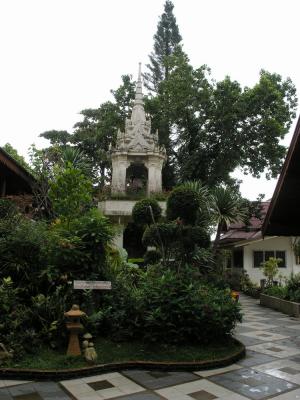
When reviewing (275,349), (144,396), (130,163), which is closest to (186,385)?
(144,396)

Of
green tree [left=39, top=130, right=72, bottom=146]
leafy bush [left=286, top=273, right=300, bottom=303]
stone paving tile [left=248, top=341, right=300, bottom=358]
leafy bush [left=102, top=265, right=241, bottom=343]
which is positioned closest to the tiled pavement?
stone paving tile [left=248, top=341, right=300, bottom=358]

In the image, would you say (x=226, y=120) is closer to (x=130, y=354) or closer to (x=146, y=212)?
(x=146, y=212)

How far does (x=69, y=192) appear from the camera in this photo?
11.8 metres

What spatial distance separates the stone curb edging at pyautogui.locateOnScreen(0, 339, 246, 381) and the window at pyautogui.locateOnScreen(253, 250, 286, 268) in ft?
57.0

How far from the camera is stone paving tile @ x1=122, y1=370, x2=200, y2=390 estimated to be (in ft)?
17.4

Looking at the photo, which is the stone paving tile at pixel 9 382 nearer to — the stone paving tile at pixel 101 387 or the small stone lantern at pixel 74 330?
the stone paving tile at pixel 101 387

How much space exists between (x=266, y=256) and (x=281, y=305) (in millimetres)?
→ 9754

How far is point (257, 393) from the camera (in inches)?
194

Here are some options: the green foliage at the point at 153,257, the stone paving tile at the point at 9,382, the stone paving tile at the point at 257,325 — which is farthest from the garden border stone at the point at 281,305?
the stone paving tile at the point at 9,382

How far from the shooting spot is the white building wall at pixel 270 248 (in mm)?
22672

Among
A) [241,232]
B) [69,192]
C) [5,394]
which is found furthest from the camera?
[241,232]

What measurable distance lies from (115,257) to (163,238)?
1.44 m

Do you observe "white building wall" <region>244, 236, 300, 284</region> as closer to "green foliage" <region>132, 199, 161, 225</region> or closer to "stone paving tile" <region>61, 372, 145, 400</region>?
"green foliage" <region>132, 199, 161, 225</region>

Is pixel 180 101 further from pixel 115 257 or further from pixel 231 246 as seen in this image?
pixel 115 257
